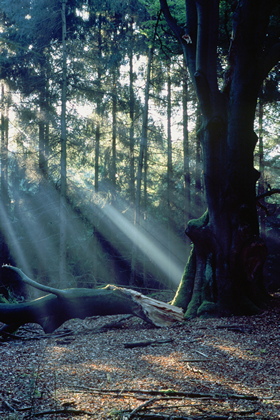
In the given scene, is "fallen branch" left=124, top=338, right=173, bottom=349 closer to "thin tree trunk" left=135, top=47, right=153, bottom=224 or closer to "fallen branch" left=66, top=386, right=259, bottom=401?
"fallen branch" left=66, top=386, right=259, bottom=401

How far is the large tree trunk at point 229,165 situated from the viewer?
27.8ft

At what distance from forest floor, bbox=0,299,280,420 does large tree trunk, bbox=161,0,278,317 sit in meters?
0.92

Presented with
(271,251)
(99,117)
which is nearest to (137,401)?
(271,251)

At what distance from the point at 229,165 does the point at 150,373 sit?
5.79 metres

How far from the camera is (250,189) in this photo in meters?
8.88

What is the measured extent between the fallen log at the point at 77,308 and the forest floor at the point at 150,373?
460 millimetres

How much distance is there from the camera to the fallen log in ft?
26.7

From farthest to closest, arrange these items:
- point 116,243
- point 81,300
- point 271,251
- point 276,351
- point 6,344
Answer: point 116,243 → point 271,251 → point 81,300 → point 6,344 → point 276,351

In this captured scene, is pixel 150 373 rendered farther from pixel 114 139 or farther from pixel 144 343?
pixel 114 139

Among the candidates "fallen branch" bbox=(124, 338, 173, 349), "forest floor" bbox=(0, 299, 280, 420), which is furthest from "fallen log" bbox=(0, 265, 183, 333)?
"fallen branch" bbox=(124, 338, 173, 349)

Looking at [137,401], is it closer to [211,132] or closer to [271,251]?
[211,132]

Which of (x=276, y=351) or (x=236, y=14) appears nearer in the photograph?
(x=276, y=351)

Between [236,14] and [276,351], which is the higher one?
[236,14]

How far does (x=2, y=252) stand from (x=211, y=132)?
12.1 m
